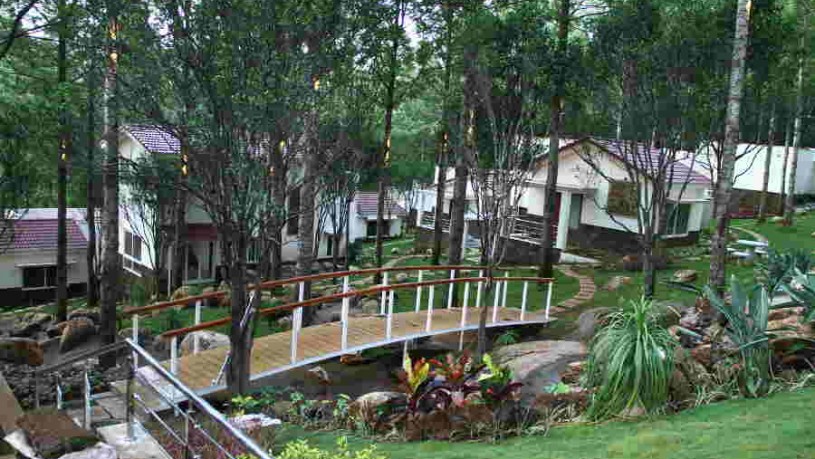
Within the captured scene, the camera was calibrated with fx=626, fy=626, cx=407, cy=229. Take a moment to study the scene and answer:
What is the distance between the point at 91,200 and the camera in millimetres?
17453

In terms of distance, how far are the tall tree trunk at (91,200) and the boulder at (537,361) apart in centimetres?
737

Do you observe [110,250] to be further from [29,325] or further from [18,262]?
[18,262]

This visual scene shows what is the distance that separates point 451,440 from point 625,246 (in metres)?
17.5

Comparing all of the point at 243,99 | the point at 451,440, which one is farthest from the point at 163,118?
the point at 451,440

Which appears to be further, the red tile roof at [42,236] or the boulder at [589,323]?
the red tile roof at [42,236]

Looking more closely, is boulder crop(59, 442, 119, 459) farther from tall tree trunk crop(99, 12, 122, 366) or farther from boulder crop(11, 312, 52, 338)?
boulder crop(11, 312, 52, 338)

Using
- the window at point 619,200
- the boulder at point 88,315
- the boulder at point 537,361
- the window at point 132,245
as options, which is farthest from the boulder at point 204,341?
the window at point 132,245

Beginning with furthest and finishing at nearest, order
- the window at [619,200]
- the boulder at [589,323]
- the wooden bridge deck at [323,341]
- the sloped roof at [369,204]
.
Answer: the sloped roof at [369,204], the window at [619,200], the boulder at [589,323], the wooden bridge deck at [323,341]

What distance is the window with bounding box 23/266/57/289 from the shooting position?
2419cm

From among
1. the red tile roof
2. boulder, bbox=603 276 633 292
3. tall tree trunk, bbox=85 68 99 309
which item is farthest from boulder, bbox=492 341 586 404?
the red tile roof

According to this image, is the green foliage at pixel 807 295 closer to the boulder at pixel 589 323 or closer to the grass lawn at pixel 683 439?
the grass lawn at pixel 683 439

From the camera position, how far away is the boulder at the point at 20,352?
34.6 feet

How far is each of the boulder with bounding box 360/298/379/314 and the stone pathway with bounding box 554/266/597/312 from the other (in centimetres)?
436

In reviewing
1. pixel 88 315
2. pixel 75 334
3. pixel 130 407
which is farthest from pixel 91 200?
pixel 130 407
